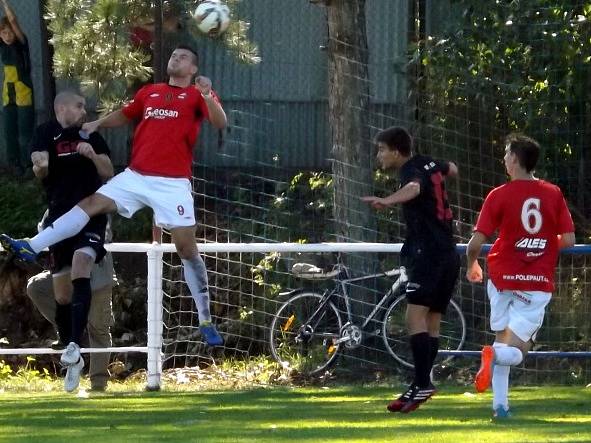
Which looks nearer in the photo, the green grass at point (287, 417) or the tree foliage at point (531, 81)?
the green grass at point (287, 417)

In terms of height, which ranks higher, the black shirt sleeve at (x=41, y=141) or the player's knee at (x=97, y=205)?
the black shirt sleeve at (x=41, y=141)

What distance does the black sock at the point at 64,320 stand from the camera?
10406 millimetres

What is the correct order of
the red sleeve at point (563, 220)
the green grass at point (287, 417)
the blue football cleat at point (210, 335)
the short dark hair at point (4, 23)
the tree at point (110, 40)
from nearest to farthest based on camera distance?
the green grass at point (287, 417)
the red sleeve at point (563, 220)
the blue football cleat at point (210, 335)
the tree at point (110, 40)
the short dark hair at point (4, 23)

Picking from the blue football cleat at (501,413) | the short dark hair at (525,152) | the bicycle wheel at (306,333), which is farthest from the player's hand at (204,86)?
the bicycle wheel at (306,333)

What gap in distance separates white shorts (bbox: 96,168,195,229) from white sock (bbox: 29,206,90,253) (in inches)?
12.0

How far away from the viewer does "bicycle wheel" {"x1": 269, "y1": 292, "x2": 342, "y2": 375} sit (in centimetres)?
1251

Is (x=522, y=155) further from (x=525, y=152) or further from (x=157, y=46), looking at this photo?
(x=157, y=46)

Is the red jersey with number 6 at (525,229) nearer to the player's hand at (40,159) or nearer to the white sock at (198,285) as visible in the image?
the white sock at (198,285)

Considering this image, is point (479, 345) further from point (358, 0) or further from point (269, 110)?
point (269, 110)

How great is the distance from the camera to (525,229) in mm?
8211

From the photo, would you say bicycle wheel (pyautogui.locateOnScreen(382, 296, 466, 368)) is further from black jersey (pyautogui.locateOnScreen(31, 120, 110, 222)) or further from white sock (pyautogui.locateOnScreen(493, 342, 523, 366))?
white sock (pyautogui.locateOnScreen(493, 342, 523, 366))

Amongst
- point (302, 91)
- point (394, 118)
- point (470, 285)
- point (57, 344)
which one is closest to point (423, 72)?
point (394, 118)

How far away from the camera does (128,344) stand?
15266 mm

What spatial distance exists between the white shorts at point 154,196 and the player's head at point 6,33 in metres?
8.25
